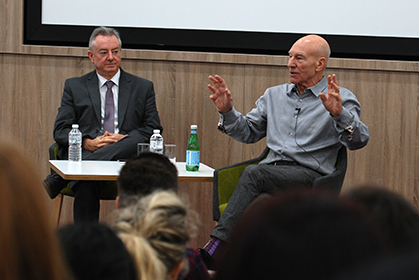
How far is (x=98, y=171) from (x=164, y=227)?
63.3 inches

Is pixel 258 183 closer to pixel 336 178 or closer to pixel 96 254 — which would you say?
pixel 336 178

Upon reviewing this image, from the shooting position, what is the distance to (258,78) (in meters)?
3.75

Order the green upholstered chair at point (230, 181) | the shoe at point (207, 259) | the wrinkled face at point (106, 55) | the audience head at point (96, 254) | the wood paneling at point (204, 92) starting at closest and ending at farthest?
the audience head at point (96, 254)
the shoe at point (207, 259)
the green upholstered chair at point (230, 181)
the wrinkled face at point (106, 55)
the wood paneling at point (204, 92)

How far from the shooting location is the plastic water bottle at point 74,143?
2.89 meters

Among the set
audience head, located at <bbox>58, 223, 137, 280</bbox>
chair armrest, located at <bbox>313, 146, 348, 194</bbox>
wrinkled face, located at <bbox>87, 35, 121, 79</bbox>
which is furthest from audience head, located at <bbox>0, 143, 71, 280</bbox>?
wrinkled face, located at <bbox>87, 35, 121, 79</bbox>

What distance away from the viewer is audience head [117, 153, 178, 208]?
1.37m

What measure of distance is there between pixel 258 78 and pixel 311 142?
101 cm

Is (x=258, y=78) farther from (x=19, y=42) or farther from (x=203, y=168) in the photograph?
(x=19, y=42)

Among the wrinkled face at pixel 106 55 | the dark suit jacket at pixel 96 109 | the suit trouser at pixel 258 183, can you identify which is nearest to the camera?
the suit trouser at pixel 258 183

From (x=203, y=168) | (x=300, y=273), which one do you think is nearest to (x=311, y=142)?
(x=203, y=168)

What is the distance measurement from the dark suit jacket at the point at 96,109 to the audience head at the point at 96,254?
2.40 m

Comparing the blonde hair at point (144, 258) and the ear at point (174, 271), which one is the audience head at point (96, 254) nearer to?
the blonde hair at point (144, 258)

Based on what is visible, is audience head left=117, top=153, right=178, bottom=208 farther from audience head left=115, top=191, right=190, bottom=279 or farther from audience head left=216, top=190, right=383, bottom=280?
audience head left=216, top=190, right=383, bottom=280

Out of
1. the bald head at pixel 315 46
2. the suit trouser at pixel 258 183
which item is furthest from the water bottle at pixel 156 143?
the bald head at pixel 315 46
